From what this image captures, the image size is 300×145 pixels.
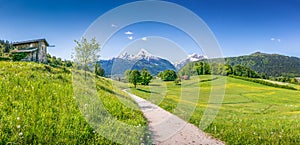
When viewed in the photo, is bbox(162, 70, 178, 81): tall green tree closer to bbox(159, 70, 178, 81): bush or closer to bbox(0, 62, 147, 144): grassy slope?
bbox(159, 70, 178, 81): bush

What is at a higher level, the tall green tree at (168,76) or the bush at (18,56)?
the bush at (18,56)

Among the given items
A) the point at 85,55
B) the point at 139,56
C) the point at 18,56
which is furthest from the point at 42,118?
the point at 18,56

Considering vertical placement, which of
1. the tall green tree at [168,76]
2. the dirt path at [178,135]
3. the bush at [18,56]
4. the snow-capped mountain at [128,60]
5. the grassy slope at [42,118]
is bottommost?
the dirt path at [178,135]

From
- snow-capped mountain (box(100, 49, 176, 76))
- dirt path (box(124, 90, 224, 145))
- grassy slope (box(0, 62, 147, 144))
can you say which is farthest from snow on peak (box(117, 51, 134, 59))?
dirt path (box(124, 90, 224, 145))

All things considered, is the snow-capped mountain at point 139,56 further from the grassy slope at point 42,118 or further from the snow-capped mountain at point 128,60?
the grassy slope at point 42,118

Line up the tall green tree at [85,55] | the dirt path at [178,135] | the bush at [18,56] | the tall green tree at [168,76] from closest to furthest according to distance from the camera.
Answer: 1. the dirt path at [178,135]
2. the tall green tree at [168,76]
3. the tall green tree at [85,55]
4. the bush at [18,56]

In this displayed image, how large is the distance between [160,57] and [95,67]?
1641 centimetres

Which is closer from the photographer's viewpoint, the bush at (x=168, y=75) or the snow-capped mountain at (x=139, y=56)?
the snow-capped mountain at (x=139, y=56)

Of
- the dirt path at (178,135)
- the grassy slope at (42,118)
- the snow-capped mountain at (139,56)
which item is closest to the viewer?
the grassy slope at (42,118)

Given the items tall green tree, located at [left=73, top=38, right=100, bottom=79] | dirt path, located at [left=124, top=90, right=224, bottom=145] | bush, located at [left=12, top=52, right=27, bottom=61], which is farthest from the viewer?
bush, located at [left=12, top=52, right=27, bottom=61]

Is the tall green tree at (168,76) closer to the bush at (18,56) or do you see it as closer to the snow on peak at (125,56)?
the snow on peak at (125,56)

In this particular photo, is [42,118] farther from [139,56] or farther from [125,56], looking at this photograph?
[139,56]

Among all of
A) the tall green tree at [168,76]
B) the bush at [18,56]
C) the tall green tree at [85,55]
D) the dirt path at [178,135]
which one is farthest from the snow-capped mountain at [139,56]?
the bush at [18,56]

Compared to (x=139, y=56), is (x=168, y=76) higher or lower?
lower
